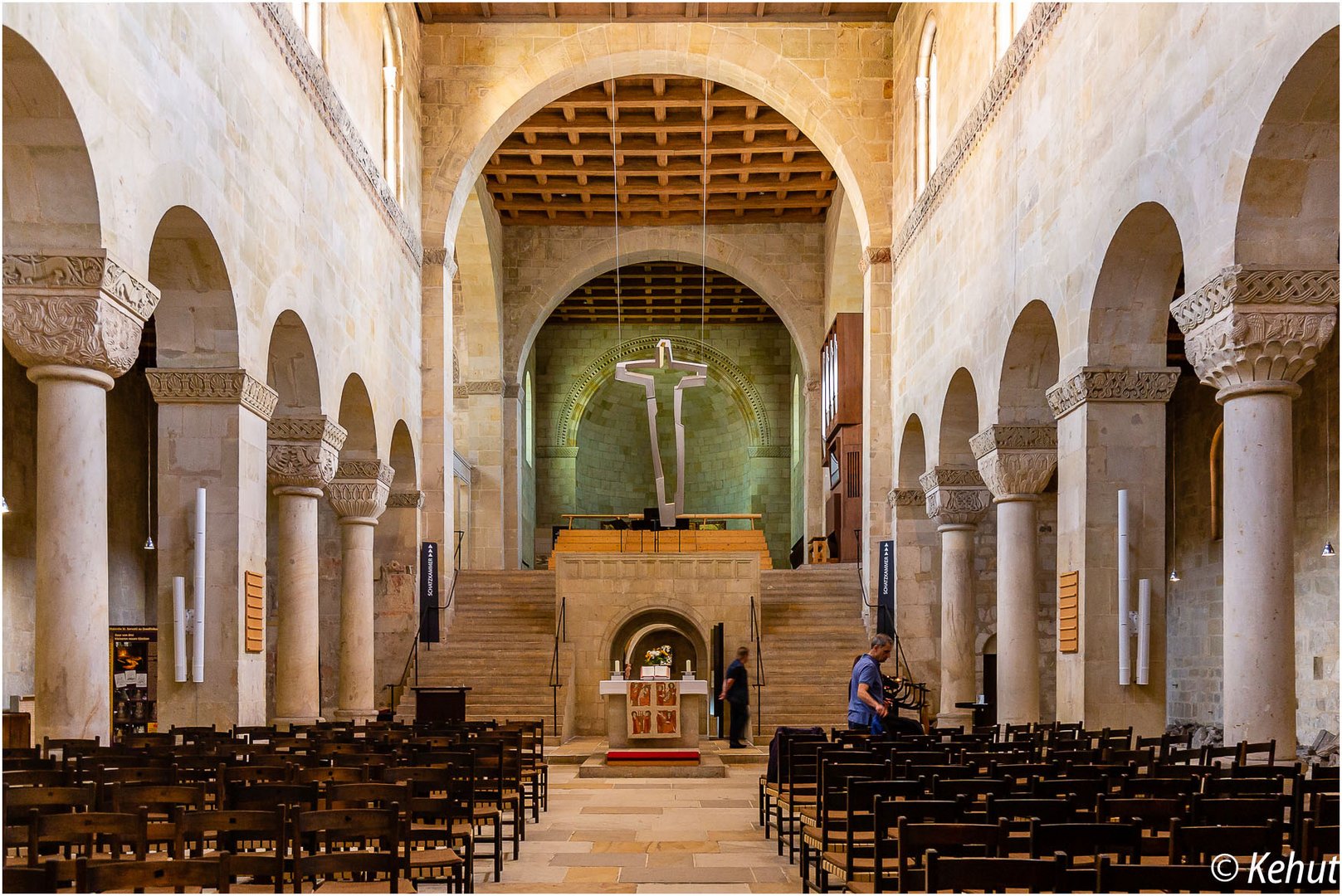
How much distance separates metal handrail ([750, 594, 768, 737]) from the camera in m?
18.8

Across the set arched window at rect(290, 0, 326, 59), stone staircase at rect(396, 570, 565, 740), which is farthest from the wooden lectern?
arched window at rect(290, 0, 326, 59)

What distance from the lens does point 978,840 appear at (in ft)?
17.2

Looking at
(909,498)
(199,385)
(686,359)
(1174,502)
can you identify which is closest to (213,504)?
(199,385)

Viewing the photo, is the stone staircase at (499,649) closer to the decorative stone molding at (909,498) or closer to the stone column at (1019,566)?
the decorative stone molding at (909,498)

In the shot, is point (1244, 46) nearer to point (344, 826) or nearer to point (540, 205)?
point (344, 826)

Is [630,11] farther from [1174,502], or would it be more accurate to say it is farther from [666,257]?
[1174,502]

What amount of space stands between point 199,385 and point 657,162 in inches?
590

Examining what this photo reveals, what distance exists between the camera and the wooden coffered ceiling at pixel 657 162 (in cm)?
2339

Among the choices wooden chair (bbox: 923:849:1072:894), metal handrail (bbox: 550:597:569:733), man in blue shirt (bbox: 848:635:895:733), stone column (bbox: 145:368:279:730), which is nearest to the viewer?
wooden chair (bbox: 923:849:1072:894)

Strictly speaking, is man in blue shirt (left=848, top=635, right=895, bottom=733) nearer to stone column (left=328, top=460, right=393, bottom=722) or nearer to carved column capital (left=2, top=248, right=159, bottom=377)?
carved column capital (left=2, top=248, right=159, bottom=377)

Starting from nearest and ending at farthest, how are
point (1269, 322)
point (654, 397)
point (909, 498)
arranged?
point (1269, 322), point (654, 397), point (909, 498)

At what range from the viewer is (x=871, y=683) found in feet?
37.5

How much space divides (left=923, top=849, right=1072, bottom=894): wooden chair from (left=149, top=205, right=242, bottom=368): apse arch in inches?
361

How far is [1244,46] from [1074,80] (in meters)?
3.89
